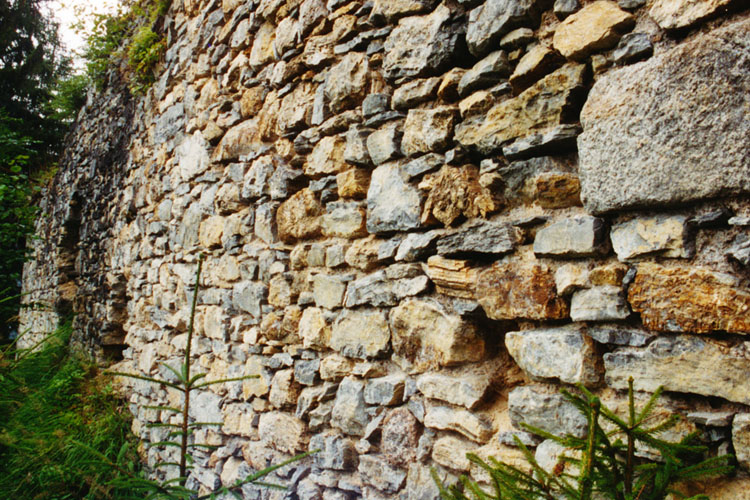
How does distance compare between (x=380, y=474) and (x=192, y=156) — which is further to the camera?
(x=192, y=156)

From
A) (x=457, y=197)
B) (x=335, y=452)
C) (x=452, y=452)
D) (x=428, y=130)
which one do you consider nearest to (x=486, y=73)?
(x=428, y=130)

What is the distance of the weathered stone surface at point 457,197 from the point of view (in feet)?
4.85

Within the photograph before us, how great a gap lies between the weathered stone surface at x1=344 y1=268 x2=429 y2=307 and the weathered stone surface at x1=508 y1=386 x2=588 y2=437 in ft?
1.59

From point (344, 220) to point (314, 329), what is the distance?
51cm

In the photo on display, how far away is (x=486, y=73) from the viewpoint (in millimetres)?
1484

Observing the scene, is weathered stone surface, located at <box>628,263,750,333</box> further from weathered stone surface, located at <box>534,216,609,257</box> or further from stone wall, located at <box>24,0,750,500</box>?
weathered stone surface, located at <box>534,216,609,257</box>

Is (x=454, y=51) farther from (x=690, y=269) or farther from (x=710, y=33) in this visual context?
(x=690, y=269)

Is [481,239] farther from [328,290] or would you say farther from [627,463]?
[328,290]

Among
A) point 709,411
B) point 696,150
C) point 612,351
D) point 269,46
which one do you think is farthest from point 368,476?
point 269,46

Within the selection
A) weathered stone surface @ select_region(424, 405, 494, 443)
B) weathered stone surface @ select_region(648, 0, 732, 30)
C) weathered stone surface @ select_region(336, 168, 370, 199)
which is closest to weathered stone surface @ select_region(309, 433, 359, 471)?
weathered stone surface @ select_region(424, 405, 494, 443)

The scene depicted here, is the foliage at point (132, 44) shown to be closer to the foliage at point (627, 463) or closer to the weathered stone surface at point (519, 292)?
the weathered stone surface at point (519, 292)

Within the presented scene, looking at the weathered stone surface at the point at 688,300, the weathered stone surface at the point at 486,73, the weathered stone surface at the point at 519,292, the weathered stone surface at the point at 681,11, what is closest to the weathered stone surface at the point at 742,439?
the weathered stone surface at the point at 688,300

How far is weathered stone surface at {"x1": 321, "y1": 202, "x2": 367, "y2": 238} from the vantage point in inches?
77.5

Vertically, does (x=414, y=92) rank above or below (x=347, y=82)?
below
